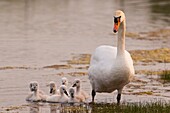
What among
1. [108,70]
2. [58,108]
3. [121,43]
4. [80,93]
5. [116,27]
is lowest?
[58,108]

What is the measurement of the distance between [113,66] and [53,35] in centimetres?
1974

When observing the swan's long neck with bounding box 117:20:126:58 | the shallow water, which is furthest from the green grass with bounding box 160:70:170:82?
the swan's long neck with bounding box 117:20:126:58

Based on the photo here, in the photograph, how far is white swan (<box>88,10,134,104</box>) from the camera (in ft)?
49.1

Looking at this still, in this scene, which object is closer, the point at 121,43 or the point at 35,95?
the point at 121,43

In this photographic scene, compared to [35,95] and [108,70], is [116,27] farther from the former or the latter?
[35,95]

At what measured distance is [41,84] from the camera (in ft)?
65.1

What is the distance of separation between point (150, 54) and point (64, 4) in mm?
35602

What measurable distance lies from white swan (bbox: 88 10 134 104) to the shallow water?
162cm

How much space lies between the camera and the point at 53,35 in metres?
34.5

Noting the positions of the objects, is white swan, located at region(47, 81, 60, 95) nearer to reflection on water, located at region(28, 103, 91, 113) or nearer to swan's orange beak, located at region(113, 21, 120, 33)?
reflection on water, located at region(28, 103, 91, 113)

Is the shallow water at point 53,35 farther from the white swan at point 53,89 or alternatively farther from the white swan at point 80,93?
the white swan at point 53,89

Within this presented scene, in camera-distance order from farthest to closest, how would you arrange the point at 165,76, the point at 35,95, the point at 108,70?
the point at 165,76, the point at 35,95, the point at 108,70

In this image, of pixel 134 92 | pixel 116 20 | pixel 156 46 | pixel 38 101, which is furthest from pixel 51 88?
pixel 156 46

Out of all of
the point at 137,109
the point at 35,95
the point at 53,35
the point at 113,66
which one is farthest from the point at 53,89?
the point at 53,35
